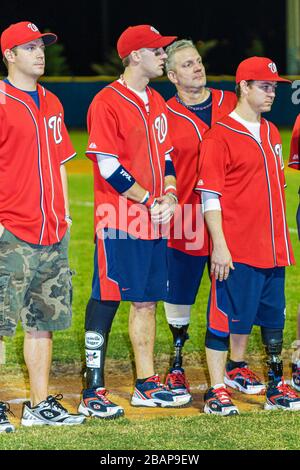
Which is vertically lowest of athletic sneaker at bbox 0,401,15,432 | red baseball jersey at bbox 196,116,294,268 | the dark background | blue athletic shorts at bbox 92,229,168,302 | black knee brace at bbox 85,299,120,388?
the dark background

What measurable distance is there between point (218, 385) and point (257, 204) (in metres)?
1.07

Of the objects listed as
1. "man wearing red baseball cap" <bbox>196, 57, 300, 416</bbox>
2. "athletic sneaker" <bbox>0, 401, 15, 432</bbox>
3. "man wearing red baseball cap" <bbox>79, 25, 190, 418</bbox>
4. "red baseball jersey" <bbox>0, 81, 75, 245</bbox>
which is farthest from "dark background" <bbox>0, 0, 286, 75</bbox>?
"athletic sneaker" <bbox>0, 401, 15, 432</bbox>

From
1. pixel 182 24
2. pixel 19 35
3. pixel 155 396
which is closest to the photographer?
pixel 19 35

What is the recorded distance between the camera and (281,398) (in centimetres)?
613

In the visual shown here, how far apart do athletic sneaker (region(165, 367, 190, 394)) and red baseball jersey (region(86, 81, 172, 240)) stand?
3.45ft

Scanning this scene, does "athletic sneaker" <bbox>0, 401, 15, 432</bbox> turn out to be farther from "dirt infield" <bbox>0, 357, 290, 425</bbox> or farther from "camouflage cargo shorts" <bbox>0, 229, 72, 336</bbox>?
"camouflage cargo shorts" <bbox>0, 229, 72, 336</bbox>

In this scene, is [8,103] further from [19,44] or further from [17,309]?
[17,309]

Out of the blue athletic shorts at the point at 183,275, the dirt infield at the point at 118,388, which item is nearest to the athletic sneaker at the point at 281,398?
the dirt infield at the point at 118,388

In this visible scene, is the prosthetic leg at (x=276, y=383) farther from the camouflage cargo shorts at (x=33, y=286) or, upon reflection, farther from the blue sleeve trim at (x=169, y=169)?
the camouflage cargo shorts at (x=33, y=286)

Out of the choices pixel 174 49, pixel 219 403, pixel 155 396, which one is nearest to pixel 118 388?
pixel 155 396

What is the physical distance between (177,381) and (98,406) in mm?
791

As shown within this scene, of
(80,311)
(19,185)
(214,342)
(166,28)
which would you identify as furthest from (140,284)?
(166,28)

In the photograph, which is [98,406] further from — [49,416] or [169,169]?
[169,169]

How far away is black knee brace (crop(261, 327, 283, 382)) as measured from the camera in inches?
245
